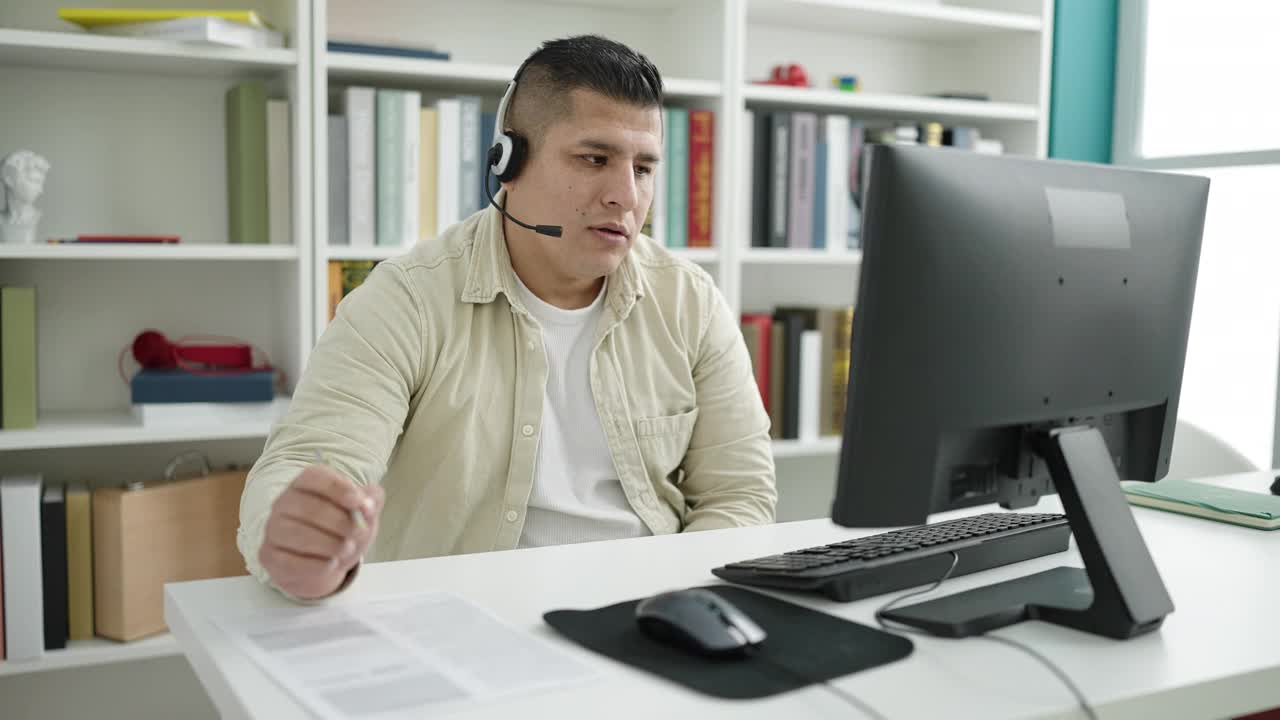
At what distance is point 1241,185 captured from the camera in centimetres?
276

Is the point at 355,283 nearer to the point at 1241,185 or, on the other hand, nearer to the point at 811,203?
the point at 811,203

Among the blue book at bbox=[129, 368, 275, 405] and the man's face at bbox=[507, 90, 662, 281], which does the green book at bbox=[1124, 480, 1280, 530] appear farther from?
the blue book at bbox=[129, 368, 275, 405]

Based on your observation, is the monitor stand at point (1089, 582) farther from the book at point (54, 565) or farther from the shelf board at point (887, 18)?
the shelf board at point (887, 18)

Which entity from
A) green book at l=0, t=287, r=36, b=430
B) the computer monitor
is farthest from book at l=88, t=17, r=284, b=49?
the computer monitor

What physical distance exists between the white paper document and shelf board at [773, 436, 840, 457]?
5.31 ft

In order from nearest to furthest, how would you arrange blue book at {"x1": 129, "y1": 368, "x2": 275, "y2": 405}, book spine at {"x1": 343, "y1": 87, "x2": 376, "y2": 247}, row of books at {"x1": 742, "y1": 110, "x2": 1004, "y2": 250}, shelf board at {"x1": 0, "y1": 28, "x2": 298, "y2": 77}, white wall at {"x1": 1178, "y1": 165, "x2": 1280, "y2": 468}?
shelf board at {"x1": 0, "y1": 28, "x2": 298, "y2": 77} < blue book at {"x1": 129, "y1": 368, "x2": 275, "y2": 405} < book spine at {"x1": 343, "y1": 87, "x2": 376, "y2": 247} < row of books at {"x1": 742, "y1": 110, "x2": 1004, "y2": 250} < white wall at {"x1": 1178, "y1": 165, "x2": 1280, "y2": 468}

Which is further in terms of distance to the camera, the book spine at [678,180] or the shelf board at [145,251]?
the book spine at [678,180]

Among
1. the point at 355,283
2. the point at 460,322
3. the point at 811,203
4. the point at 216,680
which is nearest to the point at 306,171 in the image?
the point at 355,283

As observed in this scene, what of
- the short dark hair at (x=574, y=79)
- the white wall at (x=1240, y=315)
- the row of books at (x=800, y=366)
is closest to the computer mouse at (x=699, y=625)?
the short dark hair at (x=574, y=79)

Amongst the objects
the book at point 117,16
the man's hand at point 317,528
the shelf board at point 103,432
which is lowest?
the shelf board at point 103,432

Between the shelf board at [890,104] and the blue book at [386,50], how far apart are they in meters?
0.68

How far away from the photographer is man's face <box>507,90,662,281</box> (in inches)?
60.7

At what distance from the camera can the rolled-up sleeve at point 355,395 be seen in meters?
1.21

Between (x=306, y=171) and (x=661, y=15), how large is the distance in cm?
100
